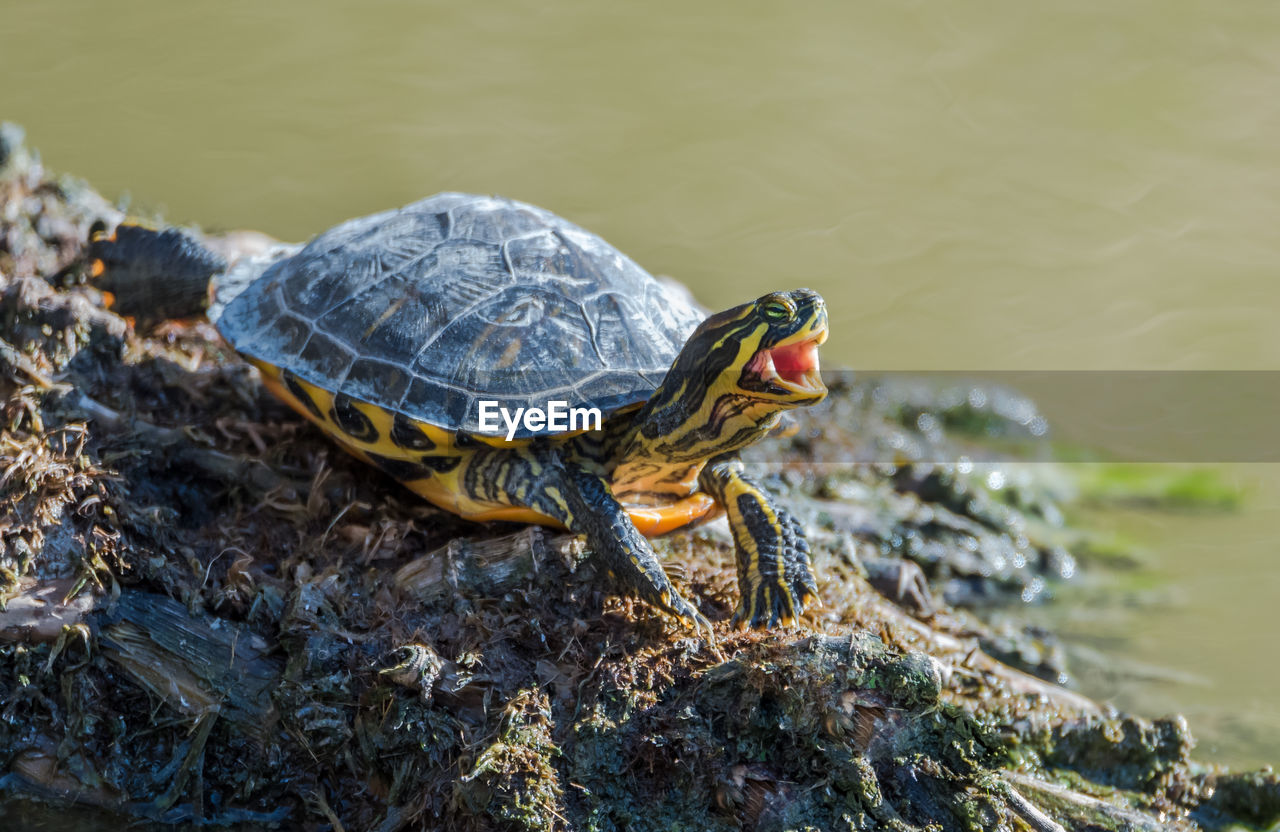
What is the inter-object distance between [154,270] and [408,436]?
197cm

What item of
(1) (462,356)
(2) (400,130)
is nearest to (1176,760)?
(1) (462,356)

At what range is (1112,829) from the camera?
3611 mm

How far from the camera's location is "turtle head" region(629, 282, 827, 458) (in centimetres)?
361

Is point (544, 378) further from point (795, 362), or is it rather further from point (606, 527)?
point (795, 362)

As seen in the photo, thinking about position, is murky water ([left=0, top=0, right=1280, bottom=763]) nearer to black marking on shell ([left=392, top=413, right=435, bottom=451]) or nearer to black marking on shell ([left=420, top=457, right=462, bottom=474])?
black marking on shell ([left=420, top=457, right=462, bottom=474])

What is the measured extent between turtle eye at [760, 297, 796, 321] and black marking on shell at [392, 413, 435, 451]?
1474 millimetres

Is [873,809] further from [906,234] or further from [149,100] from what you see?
[149,100]

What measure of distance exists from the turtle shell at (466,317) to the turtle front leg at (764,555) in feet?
2.02

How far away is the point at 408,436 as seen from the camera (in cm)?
411

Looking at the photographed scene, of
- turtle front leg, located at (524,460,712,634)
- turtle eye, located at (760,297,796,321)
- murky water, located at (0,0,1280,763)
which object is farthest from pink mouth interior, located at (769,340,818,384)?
murky water, located at (0,0,1280,763)

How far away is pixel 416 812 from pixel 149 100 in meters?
9.52

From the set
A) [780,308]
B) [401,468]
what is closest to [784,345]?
[780,308]

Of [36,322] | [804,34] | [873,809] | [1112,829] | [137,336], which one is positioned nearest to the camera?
Result: [873,809]

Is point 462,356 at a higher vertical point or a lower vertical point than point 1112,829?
higher
